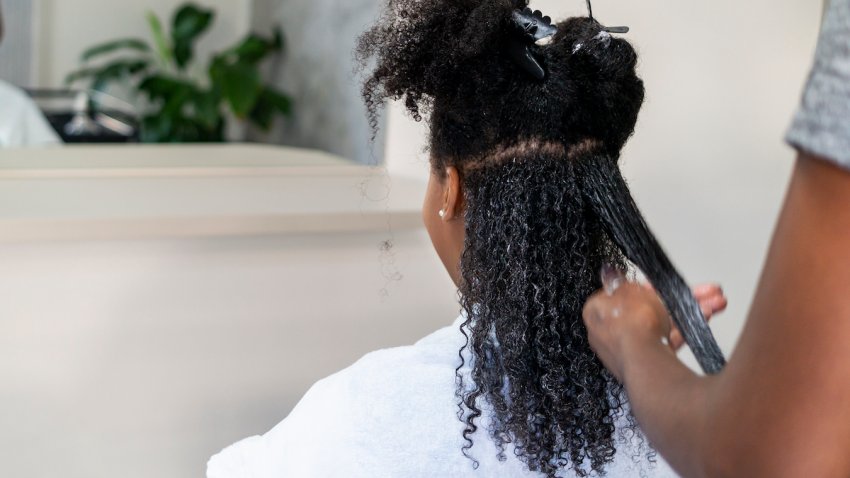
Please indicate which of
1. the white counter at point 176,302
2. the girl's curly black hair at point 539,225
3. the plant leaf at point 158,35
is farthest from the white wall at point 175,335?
the plant leaf at point 158,35

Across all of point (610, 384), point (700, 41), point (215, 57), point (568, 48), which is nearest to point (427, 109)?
point (568, 48)

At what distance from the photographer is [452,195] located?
0.97 m

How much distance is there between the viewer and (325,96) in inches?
106

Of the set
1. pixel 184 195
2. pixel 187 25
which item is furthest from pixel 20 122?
pixel 184 195

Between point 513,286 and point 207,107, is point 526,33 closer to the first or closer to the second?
point 513,286

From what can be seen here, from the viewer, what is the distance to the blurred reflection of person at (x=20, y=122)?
90.0 inches

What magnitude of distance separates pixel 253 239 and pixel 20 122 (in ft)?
3.49

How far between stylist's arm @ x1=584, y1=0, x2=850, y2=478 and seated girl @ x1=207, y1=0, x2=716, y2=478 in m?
0.38

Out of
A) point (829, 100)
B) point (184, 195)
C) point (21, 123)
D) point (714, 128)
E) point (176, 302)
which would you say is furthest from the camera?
point (21, 123)

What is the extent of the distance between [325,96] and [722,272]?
1160 millimetres

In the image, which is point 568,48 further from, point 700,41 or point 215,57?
point 215,57

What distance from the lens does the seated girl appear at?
2.95 feet

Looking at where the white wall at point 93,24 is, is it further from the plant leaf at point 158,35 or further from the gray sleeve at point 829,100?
the gray sleeve at point 829,100

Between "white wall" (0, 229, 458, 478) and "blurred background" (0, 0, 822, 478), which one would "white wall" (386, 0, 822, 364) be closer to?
"blurred background" (0, 0, 822, 478)
